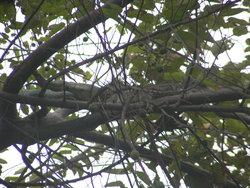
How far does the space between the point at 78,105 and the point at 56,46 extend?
448 mm

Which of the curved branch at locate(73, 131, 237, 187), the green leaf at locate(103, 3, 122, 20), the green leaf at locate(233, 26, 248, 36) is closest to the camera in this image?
the green leaf at locate(103, 3, 122, 20)

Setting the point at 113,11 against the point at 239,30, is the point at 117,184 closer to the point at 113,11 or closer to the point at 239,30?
the point at 113,11

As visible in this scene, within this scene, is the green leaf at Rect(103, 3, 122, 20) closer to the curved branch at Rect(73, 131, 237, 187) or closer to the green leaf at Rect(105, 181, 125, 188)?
the curved branch at Rect(73, 131, 237, 187)

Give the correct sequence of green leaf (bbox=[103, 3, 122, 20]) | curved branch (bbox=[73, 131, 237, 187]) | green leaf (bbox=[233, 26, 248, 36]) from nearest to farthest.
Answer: green leaf (bbox=[103, 3, 122, 20])
green leaf (bbox=[233, 26, 248, 36])
curved branch (bbox=[73, 131, 237, 187])

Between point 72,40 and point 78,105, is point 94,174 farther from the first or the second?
point 72,40

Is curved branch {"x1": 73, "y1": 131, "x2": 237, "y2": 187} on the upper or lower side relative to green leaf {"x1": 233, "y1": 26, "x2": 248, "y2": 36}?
lower

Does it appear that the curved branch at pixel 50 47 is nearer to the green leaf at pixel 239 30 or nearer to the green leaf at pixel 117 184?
the green leaf at pixel 239 30

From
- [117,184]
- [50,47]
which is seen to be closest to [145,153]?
[117,184]

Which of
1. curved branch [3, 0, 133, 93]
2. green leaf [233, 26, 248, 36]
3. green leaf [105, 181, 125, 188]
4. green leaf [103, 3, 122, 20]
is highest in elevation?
curved branch [3, 0, 133, 93]

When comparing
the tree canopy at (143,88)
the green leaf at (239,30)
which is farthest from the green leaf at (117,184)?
the green leaf at (239,30)

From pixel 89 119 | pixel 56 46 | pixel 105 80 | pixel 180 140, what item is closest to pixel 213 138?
pixel 180 140

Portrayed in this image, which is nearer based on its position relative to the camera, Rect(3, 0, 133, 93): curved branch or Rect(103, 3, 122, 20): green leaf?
Rect(103, 3, 122, 20): green leaf

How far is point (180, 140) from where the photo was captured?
3.10m

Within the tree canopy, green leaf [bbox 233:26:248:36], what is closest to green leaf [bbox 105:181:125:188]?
the tree canopy
